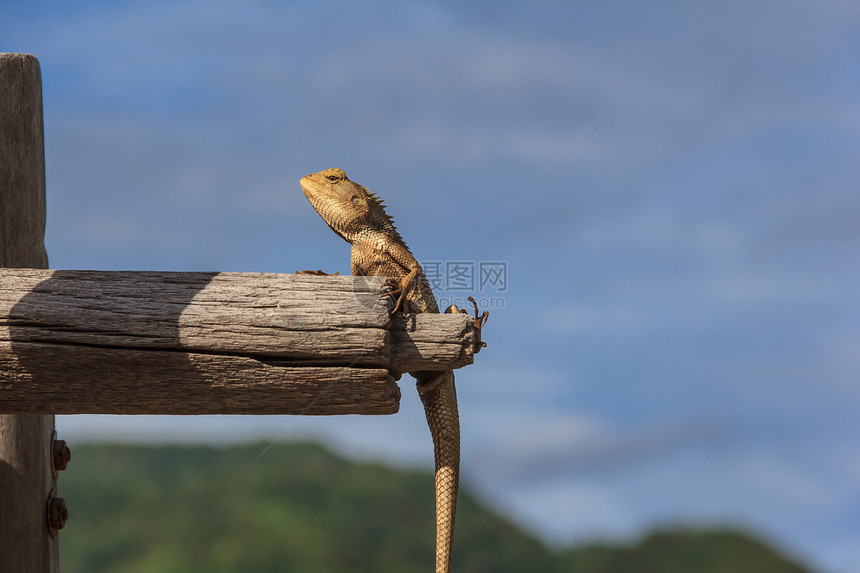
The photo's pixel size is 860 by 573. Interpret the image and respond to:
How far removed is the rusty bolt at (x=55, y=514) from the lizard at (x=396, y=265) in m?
2.21

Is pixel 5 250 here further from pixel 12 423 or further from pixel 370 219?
pixel 370 219

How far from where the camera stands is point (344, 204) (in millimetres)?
4344

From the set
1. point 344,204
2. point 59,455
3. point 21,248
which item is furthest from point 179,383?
point 59,455

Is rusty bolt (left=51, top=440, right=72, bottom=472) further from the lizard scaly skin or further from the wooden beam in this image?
the lizard scaly skin

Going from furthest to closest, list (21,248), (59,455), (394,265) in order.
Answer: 1. (59,455)
2. (21,248)
3. (394,265)

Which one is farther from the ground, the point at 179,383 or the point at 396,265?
the point at 396,265

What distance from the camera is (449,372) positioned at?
4.25 metres

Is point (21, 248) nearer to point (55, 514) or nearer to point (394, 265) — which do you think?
point (55, 514)

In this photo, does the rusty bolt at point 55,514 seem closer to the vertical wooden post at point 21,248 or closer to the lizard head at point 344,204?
the vertical wooden post at point 21,248

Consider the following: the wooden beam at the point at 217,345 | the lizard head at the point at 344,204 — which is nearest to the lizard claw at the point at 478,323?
the wooden beam at the point at 217,345

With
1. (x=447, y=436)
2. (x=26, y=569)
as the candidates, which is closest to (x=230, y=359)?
(x=447, y=436)

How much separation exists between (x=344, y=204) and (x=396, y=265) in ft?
1.56

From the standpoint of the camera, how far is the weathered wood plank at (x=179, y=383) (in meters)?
3.51

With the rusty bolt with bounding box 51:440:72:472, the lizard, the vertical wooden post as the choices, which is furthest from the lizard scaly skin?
the rusty bolt with bounding box 51:440:72:472
